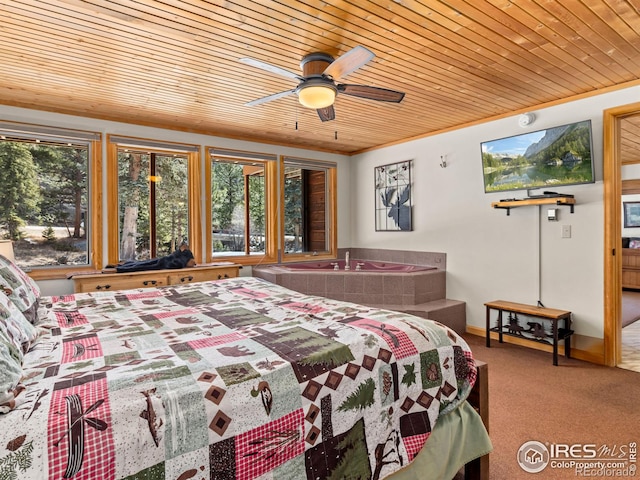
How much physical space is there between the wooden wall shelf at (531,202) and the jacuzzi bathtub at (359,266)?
115 centimetres

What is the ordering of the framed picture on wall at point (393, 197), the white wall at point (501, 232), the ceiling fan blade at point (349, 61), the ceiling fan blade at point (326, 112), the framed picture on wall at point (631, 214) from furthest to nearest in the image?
the framed picture on wall at point (631, 214), the framed picture on wall at point (393, 197), the white wall at point (501, 232), the ceiling fan blade at point (326, 112), the ceiling fan blade at point (349, 61)

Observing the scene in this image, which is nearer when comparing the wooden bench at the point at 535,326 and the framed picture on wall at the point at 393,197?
the wooden bench at the point at 535,326

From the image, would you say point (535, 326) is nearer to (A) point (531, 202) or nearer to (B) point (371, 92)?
(A) point (531, 202)

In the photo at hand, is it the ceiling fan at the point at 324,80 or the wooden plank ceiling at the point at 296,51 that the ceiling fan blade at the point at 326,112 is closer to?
the ceiling fan at the point at 324,80

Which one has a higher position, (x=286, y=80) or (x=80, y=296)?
(x=286, y=80)

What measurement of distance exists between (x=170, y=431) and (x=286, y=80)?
8.76 ft

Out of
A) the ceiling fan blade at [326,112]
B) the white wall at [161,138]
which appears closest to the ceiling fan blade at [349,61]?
the ceiling fan blade at [326,112]

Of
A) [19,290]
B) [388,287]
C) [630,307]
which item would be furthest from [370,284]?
[630,307]

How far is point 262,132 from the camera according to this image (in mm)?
4609

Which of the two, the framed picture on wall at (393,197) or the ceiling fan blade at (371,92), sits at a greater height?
the ceiling fan blade at (371,92)

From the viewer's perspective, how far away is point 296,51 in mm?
2484

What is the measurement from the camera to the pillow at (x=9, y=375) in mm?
923

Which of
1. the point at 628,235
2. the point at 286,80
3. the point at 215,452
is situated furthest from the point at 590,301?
the point at 628,235

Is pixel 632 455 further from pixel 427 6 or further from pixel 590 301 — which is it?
pixel 427 6
